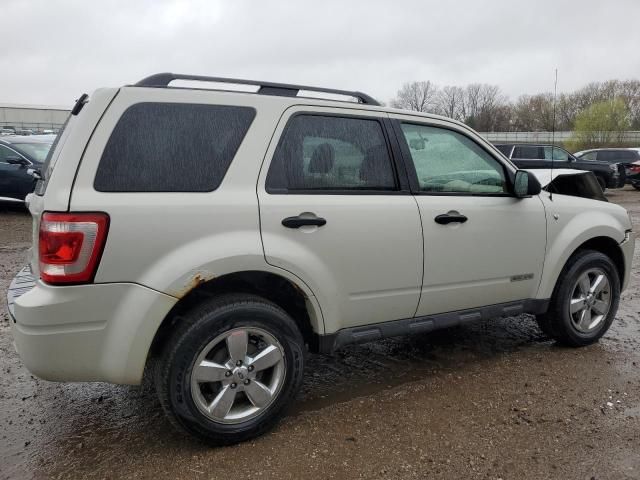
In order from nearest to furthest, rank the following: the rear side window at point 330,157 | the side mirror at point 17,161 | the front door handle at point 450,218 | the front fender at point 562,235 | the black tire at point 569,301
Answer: the rear side window at point 330,157 < the front door handle at point 450,218 < the front fender at point 562,235 < the black tire at point 569,301 < the side mirror at point 17,161

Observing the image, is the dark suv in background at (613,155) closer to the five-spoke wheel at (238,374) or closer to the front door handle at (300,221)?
the front door handle at (300,221)

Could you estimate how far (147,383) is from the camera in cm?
373

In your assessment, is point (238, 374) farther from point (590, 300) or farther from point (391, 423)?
point (590, 300)

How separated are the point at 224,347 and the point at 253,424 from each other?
18.4 inches

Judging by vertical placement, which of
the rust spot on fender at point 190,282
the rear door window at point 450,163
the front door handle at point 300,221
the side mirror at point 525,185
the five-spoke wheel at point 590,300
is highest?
the rear door window at point 450,163

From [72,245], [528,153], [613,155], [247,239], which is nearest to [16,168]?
[72,245]

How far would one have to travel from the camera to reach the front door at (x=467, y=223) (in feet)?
11.3

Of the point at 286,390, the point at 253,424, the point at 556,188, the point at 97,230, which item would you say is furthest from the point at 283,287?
the point at 556,188

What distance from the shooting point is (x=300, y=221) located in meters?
2.89

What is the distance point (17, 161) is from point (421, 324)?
417 inches

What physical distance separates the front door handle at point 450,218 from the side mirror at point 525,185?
0.55 metres

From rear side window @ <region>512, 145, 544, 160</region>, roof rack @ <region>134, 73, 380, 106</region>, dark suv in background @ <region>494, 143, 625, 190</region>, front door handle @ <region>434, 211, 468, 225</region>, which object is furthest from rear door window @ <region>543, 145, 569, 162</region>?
roof rack @ <region>134, 73, 380, 106</region>

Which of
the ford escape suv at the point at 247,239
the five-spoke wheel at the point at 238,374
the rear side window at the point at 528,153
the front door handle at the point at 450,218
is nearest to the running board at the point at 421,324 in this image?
the ford escape suv at the point at 247,239

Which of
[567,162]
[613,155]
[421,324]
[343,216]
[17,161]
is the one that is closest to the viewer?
[343,216]
